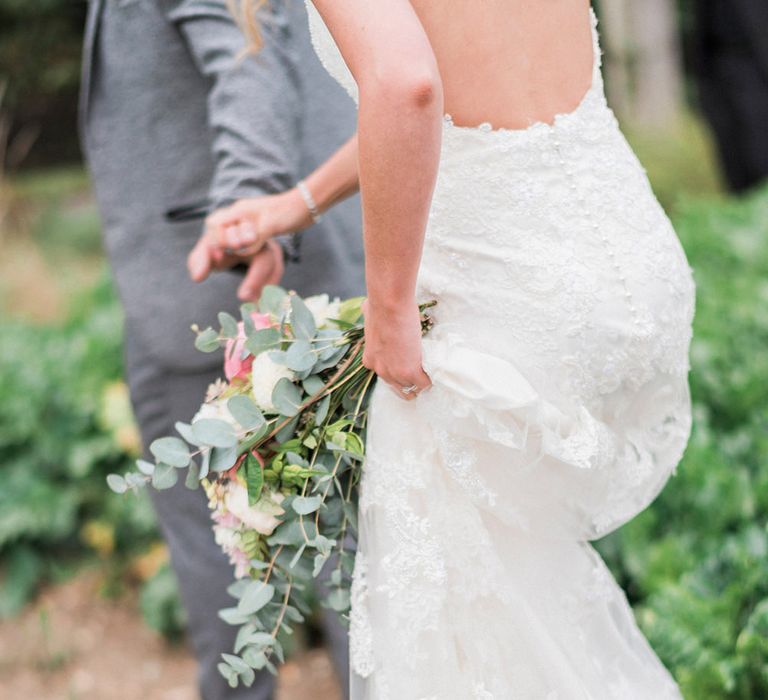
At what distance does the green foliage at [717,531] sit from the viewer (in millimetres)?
2160

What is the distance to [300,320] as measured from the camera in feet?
5.52

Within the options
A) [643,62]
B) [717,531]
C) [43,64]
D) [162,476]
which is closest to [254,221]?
[162,476]

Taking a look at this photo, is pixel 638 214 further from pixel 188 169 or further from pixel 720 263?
pixel 720 263

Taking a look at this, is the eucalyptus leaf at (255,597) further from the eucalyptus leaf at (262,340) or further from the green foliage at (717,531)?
the green foliage at (717,531)

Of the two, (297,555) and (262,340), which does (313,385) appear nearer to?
(262,340)

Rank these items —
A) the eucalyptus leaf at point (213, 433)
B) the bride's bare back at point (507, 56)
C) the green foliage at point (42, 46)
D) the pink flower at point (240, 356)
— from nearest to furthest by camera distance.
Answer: the bride's bare back at point (507, 56) < the eucalyptus leaf at point (213, 433) < the pink flower at point (240, 356) < the green foliage at point (42, 46)

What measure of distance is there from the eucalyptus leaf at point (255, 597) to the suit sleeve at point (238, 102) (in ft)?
2.53

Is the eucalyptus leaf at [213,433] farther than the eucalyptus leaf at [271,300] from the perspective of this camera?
No

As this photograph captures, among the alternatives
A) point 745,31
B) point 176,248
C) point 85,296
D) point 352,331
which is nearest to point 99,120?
point 176,248

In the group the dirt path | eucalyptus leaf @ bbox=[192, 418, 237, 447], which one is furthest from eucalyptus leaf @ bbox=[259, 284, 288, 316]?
the dirt path

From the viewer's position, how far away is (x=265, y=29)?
2.13 metres

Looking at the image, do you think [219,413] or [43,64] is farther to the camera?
[43,64]

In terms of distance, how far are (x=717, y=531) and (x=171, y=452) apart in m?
1.62

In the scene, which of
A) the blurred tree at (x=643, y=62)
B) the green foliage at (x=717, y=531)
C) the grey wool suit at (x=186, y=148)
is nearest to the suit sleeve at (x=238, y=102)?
the grey wool suit at (x=186, y=148)
